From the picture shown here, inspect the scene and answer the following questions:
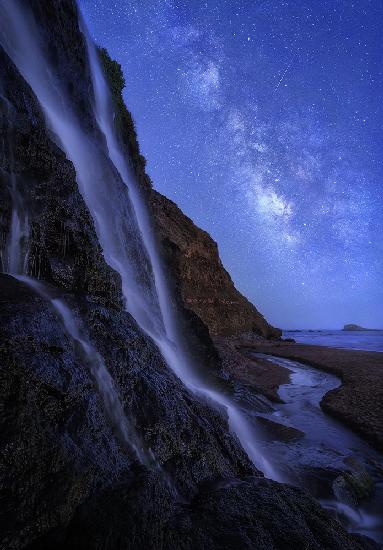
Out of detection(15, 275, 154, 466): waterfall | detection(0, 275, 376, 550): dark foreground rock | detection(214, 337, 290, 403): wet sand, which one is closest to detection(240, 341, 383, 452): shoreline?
detection(214, 337, 290, 403): wet sand

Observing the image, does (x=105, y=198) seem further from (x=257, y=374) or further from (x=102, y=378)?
(x=257, y=374)

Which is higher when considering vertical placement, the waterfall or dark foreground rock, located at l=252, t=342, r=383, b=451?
the waterfall

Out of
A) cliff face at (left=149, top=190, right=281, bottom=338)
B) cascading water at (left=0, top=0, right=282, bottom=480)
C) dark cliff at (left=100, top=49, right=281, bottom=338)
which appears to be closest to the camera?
cascading water at (left=0, top=0, right=282, bottom=480)

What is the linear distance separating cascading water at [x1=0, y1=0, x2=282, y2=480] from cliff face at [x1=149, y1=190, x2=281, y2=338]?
20505 mm

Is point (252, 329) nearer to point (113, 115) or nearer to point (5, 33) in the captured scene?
point (113, 115)

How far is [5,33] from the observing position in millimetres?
8500

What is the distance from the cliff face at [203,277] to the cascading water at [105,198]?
20505 mm

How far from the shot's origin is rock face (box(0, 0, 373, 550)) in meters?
2.39

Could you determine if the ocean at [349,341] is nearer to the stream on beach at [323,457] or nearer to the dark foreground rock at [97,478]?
the stream on beach at [323,457]

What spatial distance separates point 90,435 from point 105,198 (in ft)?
27.6

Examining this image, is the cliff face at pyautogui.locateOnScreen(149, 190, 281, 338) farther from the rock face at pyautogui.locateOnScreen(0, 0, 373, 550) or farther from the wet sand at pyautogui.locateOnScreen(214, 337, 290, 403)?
the rock face at pyautogui.locateOnScreen(0, 0, 373, 550)

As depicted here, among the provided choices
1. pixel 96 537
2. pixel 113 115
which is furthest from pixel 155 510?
pixel 113 115

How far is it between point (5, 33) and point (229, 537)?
1213 centimetres

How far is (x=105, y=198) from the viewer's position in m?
10.2
